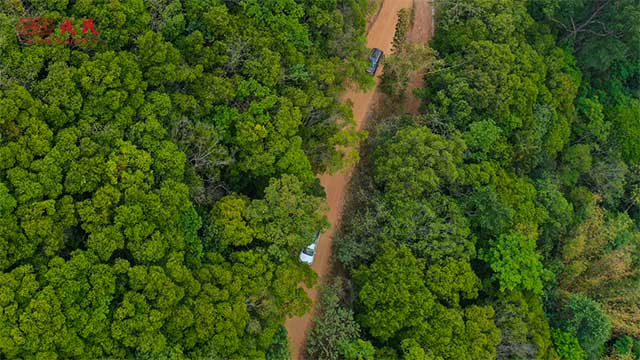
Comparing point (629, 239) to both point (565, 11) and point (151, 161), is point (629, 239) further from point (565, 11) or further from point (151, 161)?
point (151, 161)

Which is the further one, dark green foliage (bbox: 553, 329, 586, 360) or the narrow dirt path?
the narrow dirt path

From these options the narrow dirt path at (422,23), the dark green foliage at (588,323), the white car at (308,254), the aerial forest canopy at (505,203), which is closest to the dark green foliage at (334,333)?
the aerial forest canopy at (505,203)

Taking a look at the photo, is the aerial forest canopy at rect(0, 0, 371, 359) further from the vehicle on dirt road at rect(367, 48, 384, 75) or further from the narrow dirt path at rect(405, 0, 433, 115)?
the narrow dirt path at rect(405, 0, 433, 115)

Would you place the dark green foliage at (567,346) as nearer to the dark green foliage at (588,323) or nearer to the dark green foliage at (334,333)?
the dark green foliage at (588,323)

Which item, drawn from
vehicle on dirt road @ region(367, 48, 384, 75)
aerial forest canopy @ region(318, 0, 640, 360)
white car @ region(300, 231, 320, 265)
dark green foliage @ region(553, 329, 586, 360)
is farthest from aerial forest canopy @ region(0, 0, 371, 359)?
dark green foliage @ region(553, 329, 586, 360)

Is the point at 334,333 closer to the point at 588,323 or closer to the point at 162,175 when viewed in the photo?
the point at 162,175

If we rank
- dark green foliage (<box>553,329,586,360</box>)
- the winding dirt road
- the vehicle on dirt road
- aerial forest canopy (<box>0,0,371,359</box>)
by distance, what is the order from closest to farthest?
aerial forest canopy (<box>0,0,371,359</box>) → the winding dirt road → dark green foliage (<box>553,329,586,360</box>) → the vehicle on dirt road
